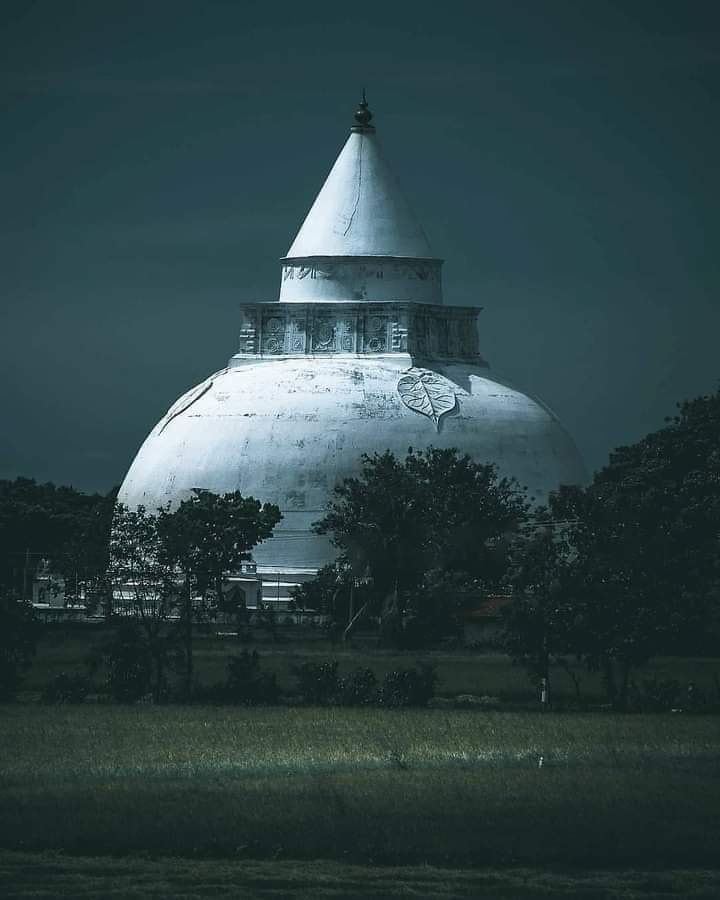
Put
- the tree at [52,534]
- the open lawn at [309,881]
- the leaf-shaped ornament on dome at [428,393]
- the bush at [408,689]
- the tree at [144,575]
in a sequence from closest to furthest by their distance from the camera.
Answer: the open lawn at [309,881] < the bush at [408,689] < the tree at [144,575] < the tree at [52,534] < the leaf-shaped ornament on dome at [428,393]

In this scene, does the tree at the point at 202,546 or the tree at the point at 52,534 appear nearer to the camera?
the tree at the point at 202,546

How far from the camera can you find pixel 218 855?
21125 mm

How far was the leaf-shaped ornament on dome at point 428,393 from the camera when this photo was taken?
209 feet

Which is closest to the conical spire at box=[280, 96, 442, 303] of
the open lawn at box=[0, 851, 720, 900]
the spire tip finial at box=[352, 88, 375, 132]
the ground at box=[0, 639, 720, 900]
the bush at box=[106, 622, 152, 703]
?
the spire tip finial at box=[352, 88, 375, 132]

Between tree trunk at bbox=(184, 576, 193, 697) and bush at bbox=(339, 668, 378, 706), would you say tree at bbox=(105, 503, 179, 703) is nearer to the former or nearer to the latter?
tree trunk at bbox=(184, 576, 193, 697)

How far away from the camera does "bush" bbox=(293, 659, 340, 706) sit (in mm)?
A: 37094

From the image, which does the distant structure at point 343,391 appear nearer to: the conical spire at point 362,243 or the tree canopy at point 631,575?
the conical spire at point 362,243

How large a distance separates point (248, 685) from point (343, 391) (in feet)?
89.2

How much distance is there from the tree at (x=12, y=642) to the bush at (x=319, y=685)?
14.8ft

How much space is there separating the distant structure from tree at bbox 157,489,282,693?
7.13 metres

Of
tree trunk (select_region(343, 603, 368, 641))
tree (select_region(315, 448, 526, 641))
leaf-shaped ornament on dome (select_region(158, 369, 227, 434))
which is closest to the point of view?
tree trunk (select_region(343, 603, 368, 641))

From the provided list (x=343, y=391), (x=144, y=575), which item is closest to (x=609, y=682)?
(x=144, y=575)

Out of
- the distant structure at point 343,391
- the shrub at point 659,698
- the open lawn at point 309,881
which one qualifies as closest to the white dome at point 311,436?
the distant structure at point 343,391

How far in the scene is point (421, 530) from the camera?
50688mm
